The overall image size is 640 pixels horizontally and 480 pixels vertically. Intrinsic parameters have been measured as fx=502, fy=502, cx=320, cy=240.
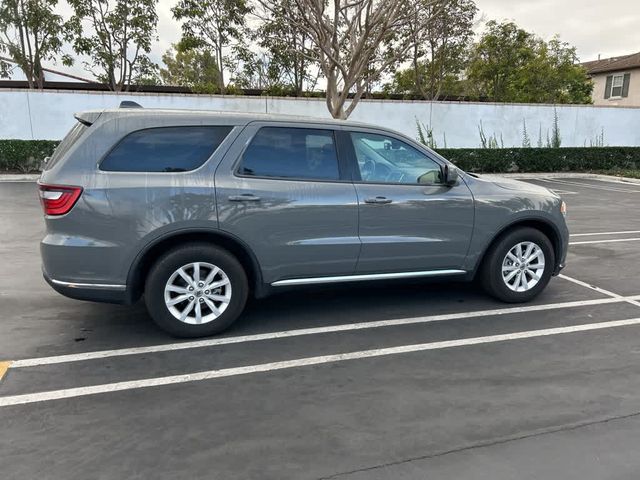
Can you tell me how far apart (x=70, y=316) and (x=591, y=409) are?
431cm

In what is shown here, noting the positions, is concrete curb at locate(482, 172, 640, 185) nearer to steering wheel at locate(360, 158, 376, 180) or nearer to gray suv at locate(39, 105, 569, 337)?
gray suv at locate(39, 105, 569, 337)

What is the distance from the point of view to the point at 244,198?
4.11m

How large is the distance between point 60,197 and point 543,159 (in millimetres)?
19491

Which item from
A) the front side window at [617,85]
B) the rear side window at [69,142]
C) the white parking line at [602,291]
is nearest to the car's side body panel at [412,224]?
the white parking line at [602,291]

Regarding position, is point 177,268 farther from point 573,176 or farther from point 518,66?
point 518,66

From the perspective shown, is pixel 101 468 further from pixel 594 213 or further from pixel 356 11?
pixel 356 11

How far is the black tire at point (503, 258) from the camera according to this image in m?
5.02

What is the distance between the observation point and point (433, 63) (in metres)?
23.8

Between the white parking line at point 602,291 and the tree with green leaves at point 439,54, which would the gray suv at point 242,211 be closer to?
the white parking line at point 602,291

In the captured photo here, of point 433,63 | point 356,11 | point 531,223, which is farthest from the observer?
point 433,63

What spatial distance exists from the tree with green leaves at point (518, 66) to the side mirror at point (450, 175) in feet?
72.8

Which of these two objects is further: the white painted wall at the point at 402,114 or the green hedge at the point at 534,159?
the green hedge at the point at 534,159

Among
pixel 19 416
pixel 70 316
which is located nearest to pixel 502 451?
pixel 19 416

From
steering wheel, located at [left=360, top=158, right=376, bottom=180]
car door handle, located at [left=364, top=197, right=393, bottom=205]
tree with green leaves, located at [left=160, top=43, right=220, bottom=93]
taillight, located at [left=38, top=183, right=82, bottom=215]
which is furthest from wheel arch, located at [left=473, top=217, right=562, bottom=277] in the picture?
tree with green leaves, located at [left=160, top=43, right=220, bottom=93]
